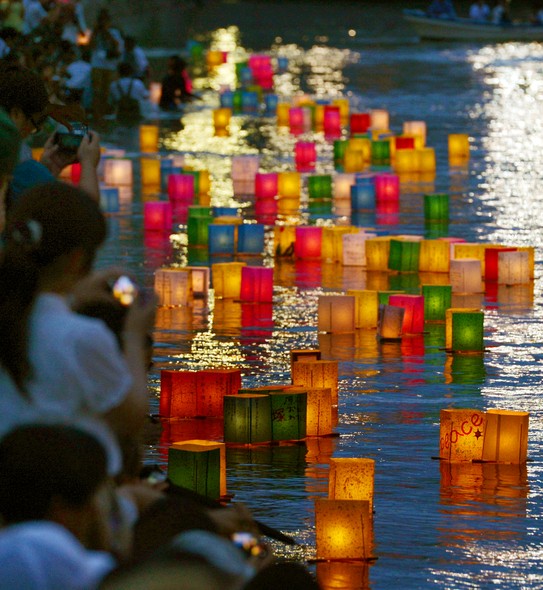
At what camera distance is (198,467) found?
6672 mm

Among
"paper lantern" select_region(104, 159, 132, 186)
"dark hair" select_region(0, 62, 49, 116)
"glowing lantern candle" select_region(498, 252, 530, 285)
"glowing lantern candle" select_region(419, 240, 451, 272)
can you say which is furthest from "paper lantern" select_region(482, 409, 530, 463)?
"paper lantern" select_region(104, 159, 132, 186)

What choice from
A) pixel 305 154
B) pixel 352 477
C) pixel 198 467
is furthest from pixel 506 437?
pixel 305 154

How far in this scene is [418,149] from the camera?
19.7 meters

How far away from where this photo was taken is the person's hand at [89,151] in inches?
282

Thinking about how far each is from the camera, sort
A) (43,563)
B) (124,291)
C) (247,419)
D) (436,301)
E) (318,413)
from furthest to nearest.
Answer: (436,301)
(318,413)
(247,419)
(124,291)
(43,563)

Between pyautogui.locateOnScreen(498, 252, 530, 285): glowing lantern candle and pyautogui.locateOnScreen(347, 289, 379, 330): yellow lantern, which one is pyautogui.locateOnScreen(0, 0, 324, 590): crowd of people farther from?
pyautogui.locateOnScreen(498, 252, 530, 285): glowing lantern candle

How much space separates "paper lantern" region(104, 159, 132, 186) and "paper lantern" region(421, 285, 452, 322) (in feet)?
24.5

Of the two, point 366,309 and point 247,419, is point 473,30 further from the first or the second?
point 247,419

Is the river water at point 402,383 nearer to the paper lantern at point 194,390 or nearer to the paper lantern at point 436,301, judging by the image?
the paper lantern at point 194,390

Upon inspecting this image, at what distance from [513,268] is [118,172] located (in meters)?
6.69

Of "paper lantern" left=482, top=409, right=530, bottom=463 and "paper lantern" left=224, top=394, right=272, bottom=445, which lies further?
"paper lantern" left=224, top=394, right=272, bottom=445

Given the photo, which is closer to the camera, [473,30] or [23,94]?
[23,94]

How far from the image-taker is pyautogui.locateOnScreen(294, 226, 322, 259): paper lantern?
43.5ft

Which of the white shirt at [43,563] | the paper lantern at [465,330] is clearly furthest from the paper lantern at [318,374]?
the white shirt at [43,563]
